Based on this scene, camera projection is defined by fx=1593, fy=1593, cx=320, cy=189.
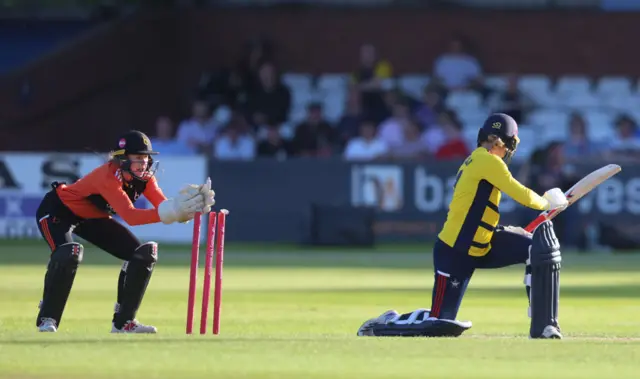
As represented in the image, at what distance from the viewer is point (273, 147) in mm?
28000

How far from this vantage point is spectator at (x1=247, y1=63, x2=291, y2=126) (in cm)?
2956

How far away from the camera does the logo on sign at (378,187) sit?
26.7 metres

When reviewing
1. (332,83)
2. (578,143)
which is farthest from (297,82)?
(578,143)

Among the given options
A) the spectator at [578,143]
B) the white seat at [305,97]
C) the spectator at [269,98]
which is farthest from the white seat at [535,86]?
the spectator at [269,98]

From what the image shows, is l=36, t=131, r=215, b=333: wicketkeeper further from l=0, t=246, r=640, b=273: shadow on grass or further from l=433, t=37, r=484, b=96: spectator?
l=433, t=37, r=484, b=96: spectator

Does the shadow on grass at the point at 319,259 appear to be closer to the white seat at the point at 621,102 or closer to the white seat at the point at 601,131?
the white seat at the point at 601,131

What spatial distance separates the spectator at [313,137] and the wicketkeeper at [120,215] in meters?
15.3

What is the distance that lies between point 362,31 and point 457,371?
2334 cm

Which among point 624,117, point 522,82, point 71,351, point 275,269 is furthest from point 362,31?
point 71,351

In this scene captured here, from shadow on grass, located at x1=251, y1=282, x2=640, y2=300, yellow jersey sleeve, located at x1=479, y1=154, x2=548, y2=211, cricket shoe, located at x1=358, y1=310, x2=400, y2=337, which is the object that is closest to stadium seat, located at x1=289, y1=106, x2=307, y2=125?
shadow on grass, located at x1=251, y1=282, x2=640, y2=300

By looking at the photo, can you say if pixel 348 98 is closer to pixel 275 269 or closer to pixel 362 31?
pixel 362 31

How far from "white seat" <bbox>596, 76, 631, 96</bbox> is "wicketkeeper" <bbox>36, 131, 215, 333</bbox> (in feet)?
66.6

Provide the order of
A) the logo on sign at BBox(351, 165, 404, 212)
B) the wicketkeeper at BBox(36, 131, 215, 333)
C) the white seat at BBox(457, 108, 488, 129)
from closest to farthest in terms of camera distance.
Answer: the wicketkeeper at BBox(36, 131, 215, 333) → the logo on sign at BBox(351, 165, 404, 212) → the white seat at BBox(457, 108, 488, 129)

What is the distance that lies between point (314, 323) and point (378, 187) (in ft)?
41.8
